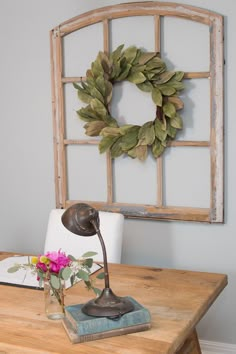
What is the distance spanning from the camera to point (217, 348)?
118 inches

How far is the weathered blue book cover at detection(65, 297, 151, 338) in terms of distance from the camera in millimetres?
1606

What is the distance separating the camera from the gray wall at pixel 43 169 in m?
2.90

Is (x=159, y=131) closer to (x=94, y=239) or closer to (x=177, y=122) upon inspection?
(x=177, y=122)

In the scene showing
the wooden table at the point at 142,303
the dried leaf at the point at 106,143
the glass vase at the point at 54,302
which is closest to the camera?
the wooden table at the point at 142,303

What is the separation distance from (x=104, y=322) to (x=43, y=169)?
6.06 ft

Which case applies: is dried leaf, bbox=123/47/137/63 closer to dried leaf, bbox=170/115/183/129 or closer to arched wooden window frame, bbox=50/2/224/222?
arched wooden window frame, bbox=50/2/224/222

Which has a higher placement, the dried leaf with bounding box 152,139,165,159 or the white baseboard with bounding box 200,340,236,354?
the dried leaf with bounding box 152,139,165,159

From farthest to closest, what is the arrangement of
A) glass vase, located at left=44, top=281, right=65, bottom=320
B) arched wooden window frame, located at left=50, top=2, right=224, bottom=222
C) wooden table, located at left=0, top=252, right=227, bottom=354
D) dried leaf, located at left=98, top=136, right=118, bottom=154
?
dried leaf, located at left=98, top=136, right=118, bottom=154 < arched wooden window frame, located at left=50, top=2, right=224, bottom=222 < glass vase, located at left=44, top=281, right=65, bottom=320 < wooden table, located at left=0, top=252, right=227, bottom=354

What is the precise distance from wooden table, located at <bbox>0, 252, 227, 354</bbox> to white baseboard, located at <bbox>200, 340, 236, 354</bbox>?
0.75 m

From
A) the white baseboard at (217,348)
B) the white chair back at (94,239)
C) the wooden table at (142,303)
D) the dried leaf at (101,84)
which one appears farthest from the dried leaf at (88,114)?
the white baseboard at (217,348)

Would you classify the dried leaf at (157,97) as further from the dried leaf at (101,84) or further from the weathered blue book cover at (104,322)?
the weathered blue book cover at (104,322)

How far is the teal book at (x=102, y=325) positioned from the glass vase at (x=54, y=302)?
117 mm

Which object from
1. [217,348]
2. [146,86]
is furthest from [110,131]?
[217,348]

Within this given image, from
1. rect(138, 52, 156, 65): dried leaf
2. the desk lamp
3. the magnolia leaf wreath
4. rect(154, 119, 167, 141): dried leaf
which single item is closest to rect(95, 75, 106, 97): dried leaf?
the magnolia leaf wreath
